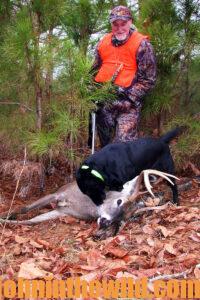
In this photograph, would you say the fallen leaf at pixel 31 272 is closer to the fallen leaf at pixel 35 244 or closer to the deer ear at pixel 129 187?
the fallen leaf at pixel 35 244

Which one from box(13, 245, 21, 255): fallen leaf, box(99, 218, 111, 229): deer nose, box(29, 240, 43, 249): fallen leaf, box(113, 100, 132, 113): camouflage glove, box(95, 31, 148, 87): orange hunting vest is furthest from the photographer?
box(113, 100, 132, 113): camouflage glove

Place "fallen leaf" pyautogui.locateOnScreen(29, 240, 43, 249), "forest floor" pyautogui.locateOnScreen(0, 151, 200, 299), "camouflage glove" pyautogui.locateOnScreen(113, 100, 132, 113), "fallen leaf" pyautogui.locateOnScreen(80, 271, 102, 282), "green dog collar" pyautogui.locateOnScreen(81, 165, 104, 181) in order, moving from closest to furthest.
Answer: "fallen leaf" pyautogui.locateOnScreen(80, 271, 102, 282), "forest floor" pyautogui.locateOnScreen(0, 151, 200, 299), "fallen leaf" pyautogui.locateOnScreen(29, 240, 43, 249), "green dog collar" pyautogui.locateOnScreen(81, 165, 104, 181), "camouflage glove" pyautogui.locateOnScreen(113, 100, 132, 113)

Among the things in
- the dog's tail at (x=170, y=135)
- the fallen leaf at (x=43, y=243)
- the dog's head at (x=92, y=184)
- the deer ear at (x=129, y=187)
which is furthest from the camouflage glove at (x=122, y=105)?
the fallen leaf at (x=43, y=243)

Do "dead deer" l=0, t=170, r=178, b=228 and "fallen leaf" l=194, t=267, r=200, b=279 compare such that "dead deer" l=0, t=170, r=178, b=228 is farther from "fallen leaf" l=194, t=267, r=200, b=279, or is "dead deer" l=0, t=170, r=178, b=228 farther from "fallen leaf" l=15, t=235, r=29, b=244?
"fallen leaf" l=194, t=267, r=200, b=279

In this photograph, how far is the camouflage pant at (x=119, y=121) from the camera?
6621mm

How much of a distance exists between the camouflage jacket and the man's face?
245mm

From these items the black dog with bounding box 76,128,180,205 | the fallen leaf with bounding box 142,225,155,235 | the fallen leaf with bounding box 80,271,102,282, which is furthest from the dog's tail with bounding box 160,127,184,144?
the fallen leaf with bounding box 80,271,102,282

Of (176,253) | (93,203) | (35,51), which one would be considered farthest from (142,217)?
(35,51)

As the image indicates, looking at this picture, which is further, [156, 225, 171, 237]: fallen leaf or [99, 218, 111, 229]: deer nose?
[99, 218, 111, 229]: deer nose

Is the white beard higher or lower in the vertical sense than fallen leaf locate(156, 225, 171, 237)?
higher

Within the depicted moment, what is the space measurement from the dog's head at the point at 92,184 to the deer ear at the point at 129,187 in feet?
0.83

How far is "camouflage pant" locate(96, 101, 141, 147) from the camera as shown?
21.7 feet

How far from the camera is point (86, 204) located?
6.30 m

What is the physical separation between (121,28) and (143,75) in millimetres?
624
